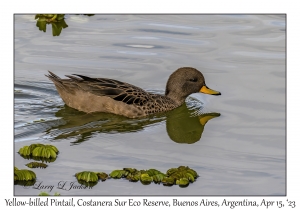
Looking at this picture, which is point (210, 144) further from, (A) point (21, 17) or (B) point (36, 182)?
(A) point (21, 17)

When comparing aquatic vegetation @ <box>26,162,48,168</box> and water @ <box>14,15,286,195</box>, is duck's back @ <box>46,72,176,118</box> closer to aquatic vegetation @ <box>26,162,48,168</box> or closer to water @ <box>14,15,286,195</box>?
water @ <box>14,15,286,195</box>

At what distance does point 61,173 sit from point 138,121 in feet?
9.00

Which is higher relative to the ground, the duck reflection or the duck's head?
the duck's head

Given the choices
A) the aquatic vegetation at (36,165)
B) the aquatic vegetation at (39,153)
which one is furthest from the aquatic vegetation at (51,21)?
the aquatic vegetation at (36,165)

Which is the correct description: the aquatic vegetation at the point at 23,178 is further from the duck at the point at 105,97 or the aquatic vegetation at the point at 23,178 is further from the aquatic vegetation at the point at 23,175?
the duck at the point at 105,97

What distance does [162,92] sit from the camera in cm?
1278

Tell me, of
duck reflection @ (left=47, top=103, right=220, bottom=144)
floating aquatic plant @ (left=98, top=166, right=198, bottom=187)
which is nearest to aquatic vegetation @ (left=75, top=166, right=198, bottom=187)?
floating aquatic plant @ (left=98, top=166, right=198, bottom=187)

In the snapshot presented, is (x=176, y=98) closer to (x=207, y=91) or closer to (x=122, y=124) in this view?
(x=207, y=91)

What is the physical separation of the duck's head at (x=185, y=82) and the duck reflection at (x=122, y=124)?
390 mm

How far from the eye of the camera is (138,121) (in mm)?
11461

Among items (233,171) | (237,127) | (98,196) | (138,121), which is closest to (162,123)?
(138,121)

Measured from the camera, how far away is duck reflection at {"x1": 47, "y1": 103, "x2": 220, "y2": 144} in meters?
10.7

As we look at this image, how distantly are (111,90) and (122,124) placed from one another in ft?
2.37

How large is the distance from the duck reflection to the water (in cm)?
2
